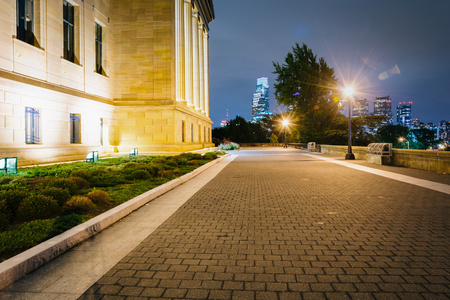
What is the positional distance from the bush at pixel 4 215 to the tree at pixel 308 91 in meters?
48.3

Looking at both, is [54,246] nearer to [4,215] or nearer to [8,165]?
[4,215]

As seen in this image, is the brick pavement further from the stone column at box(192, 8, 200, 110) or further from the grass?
the stone column at box(192, 8, 200, 110)

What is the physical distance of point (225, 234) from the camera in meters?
4.95

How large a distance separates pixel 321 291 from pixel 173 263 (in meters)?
1.88

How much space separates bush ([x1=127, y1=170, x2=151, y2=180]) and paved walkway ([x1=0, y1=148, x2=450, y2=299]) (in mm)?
3977

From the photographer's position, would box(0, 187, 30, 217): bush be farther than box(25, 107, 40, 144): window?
No

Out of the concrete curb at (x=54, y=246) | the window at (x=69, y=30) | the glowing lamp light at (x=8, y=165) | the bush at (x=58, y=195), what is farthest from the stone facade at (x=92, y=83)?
the concrete curb at (x=54, y=246)

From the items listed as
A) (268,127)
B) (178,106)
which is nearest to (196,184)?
(178,106)

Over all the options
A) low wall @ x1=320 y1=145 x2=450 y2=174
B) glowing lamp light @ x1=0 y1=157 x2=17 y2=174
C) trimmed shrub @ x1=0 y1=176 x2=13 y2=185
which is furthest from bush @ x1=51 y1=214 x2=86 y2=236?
low wall @ x1=320 y1=145 x2=450 y2=174

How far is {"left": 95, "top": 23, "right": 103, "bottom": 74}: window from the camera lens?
80.2ft

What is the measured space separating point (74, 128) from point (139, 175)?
1253 centimetres

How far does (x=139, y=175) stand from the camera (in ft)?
35.0

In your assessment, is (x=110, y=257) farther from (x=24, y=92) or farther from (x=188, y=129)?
(x=188, y=129)

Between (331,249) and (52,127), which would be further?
(52,127)
